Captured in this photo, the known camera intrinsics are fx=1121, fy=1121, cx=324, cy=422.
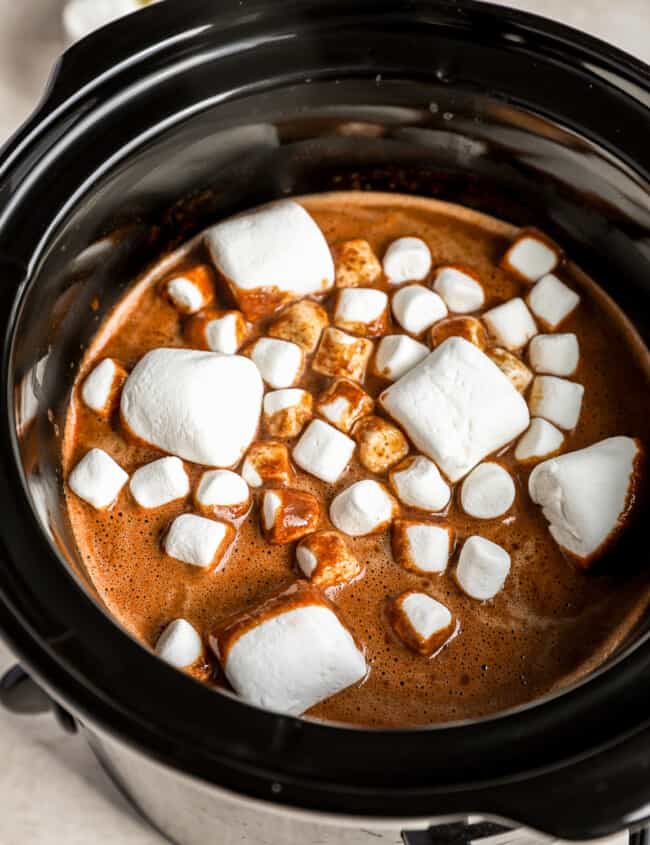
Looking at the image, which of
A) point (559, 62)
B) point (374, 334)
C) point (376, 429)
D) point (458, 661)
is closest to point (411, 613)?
point (458, 661)

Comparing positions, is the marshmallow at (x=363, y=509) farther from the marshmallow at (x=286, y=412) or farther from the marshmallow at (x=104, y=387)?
the marshmallow at (x=104, y=387)

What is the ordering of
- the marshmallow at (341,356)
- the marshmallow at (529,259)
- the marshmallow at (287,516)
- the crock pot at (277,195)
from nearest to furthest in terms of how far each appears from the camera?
the crock pot at (277,195) < the marshmallow at (287,516) < the marshmallow at (341,356) < the marshmallow at (529,259)

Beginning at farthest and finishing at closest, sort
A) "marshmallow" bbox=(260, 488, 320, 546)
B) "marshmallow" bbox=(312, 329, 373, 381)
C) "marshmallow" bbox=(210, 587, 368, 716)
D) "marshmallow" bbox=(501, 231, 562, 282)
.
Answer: "marshmallow" bbox=(501, 231, 562, 282), "marshmallow" bbox=(312, 329, 373, 381), "marshmallow" bbox=(260, 488, 320, 546), "marshmallow" bbox=(210, 587, 368, 716)

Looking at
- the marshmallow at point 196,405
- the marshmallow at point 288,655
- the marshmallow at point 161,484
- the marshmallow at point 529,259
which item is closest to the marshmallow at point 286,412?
the marshmallow at point 196,405

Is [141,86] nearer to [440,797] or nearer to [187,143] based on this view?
[187,143]

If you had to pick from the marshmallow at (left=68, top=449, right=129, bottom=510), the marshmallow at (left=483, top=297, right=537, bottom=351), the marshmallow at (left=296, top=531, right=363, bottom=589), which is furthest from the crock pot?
the marshmallow at (left=296, top=531, right=363, bottom=589)

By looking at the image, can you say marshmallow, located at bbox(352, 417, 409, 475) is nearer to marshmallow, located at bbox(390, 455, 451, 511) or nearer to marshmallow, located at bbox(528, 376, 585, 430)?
marshmallow, located at bbox(390, 455, 451, 511)
